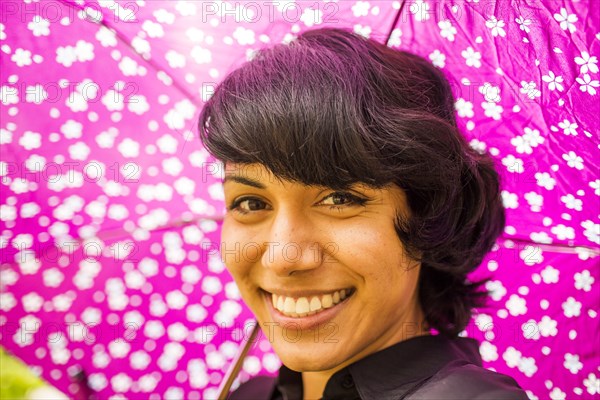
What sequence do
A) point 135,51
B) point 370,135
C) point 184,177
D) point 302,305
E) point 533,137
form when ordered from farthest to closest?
point 184,177 < point 135,51 < point 533,137 < point 302,305 < point 370,135

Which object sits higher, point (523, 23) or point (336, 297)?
point (523, 23)

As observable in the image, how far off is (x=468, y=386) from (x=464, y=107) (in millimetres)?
890

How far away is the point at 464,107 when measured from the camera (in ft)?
5.94

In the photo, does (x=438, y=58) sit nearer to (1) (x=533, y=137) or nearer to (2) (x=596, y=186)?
(1) (x=533, y=137)

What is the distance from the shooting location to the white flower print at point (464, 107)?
1.81m

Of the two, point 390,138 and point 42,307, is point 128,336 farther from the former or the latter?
point 390,138

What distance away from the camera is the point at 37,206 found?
1928mm

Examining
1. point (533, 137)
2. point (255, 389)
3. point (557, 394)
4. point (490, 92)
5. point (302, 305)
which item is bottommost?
point (255, 389)

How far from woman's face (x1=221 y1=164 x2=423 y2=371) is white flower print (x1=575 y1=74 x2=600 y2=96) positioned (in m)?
0.62

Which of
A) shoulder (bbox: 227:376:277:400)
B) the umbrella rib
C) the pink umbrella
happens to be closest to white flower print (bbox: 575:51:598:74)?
the pink umbrella

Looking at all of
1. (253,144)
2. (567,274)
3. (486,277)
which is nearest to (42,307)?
(253,144)

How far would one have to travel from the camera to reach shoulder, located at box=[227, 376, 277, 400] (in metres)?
2.10

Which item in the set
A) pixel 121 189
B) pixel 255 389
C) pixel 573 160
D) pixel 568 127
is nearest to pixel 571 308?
pixel 573 160

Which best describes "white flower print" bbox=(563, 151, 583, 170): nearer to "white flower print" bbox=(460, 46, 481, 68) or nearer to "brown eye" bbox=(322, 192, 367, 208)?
"white flower print" bbox=(460, 46, 481, 68)
